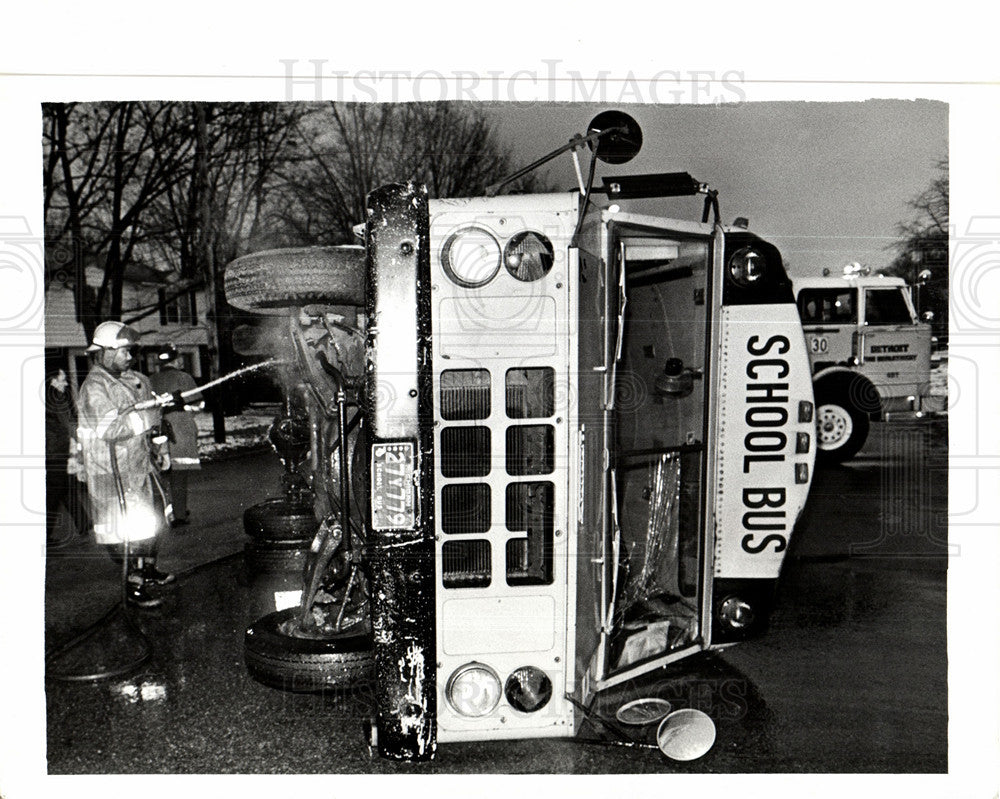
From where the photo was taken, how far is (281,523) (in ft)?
17.9

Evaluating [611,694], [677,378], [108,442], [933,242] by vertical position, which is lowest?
[611,694]

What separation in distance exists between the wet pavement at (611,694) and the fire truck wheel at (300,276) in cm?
172

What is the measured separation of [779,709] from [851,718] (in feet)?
0.93

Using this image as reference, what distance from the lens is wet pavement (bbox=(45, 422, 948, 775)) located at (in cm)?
294

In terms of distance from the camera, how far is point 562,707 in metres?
2.73

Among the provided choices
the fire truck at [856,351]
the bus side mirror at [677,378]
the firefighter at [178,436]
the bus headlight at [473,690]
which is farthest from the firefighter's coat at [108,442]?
the fire truck at [856,351]

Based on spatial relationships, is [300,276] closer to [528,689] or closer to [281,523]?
[528,689]

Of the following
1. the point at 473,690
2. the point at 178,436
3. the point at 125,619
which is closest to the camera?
the point at 473,690

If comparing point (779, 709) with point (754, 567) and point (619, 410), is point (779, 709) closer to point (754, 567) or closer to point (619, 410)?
point (754, 567)

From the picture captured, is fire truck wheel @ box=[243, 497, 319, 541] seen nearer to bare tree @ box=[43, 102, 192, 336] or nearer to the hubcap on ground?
bare tree @ box=[43, 102, 192, 336]

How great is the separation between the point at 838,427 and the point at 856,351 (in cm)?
101

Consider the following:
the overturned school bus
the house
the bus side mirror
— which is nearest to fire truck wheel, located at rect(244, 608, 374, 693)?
the overturned school bus

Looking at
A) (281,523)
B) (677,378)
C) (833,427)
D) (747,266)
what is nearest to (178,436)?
(281,523)
